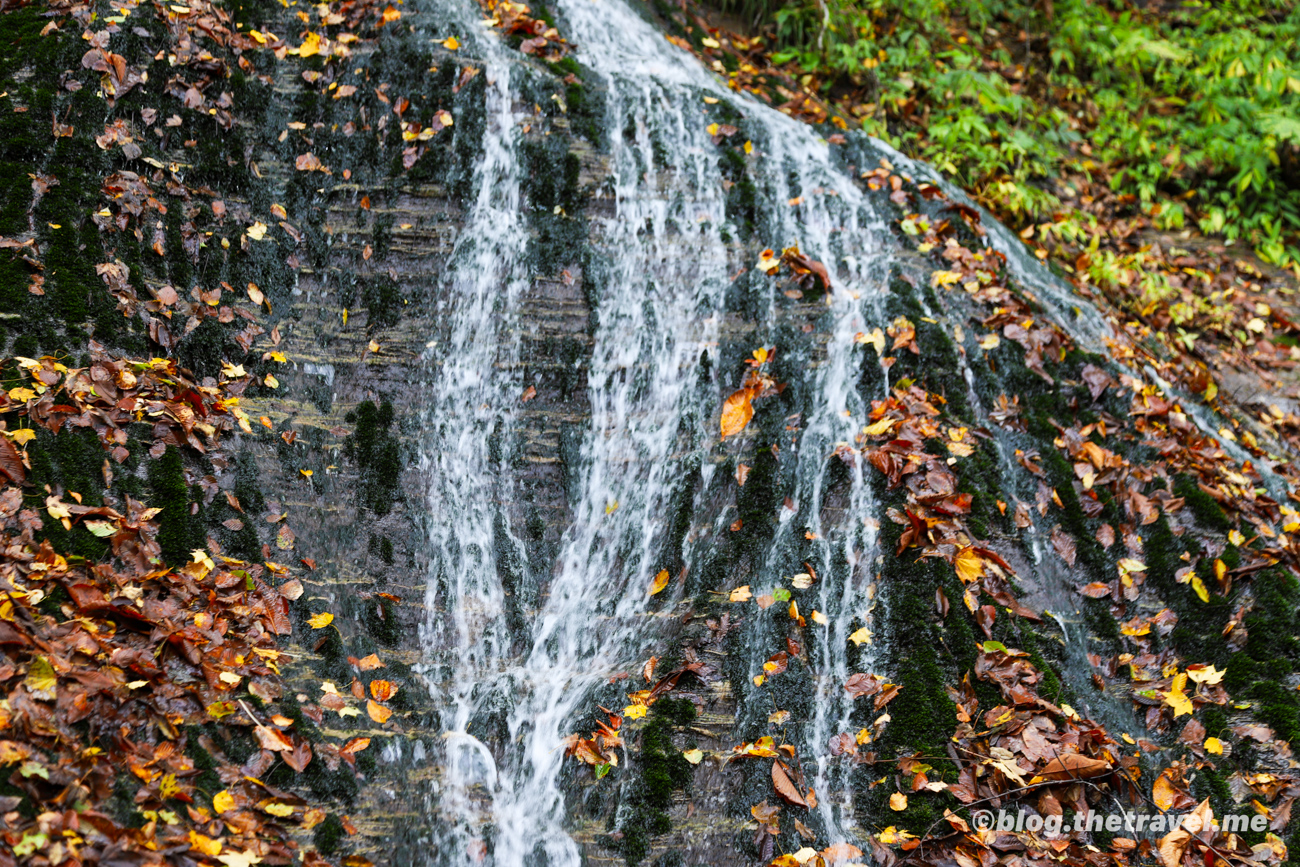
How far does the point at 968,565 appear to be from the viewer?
4.19 meters

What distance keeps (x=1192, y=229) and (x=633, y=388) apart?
6.57 meters

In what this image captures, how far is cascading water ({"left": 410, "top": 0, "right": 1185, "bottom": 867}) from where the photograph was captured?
3943mm

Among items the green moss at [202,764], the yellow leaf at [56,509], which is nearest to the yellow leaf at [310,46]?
the yellow leaf at [56,509]

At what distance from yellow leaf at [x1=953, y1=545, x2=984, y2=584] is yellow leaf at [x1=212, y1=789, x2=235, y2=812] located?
349cm

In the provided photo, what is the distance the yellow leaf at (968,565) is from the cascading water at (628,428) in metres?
0.44

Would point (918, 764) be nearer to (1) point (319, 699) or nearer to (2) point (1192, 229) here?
(1) point (319, 699)

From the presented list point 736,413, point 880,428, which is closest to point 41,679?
point 736,413

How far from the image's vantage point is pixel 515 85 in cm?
574

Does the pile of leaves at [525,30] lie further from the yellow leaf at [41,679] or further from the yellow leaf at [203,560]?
the yellow leaf at [41,679]

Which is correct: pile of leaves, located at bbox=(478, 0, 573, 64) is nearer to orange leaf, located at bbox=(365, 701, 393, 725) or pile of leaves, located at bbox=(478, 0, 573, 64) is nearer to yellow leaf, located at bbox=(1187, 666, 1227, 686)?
orange leaf, located at bbox=(365, 701, 393, 725)

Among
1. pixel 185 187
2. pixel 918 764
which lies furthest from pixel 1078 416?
pixel 185 187

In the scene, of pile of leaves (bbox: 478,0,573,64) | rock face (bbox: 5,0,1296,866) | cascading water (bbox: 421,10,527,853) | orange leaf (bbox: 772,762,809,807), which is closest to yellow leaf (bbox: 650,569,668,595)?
rock face (bbox: 5,0,1296,866)

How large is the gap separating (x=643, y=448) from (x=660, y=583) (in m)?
0.87

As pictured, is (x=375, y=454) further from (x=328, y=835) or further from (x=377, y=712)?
(x=328, y=835)
